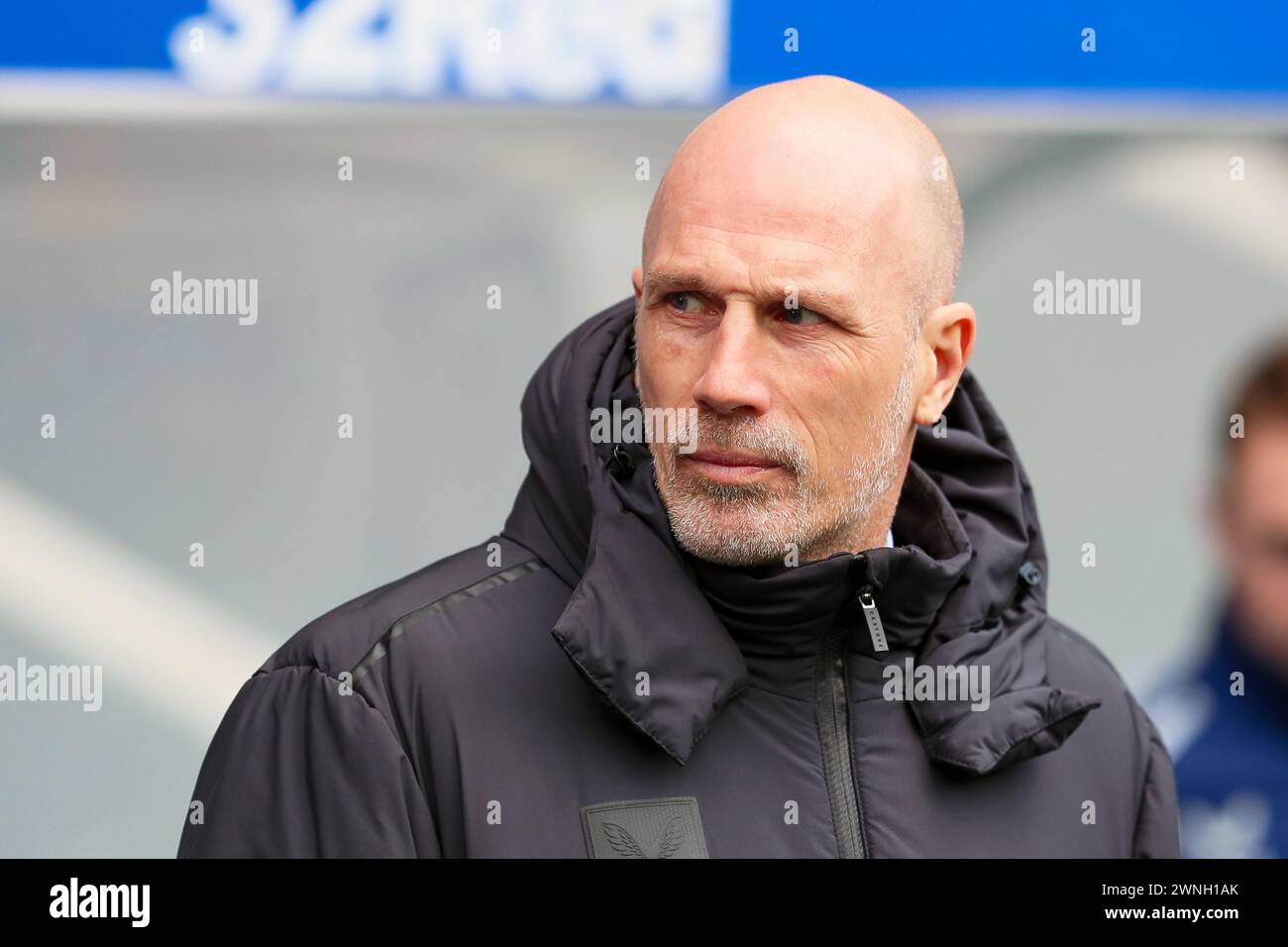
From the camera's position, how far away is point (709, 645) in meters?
1.95

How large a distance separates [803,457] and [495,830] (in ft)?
1.86

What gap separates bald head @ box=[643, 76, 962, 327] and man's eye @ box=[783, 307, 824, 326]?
0.28 feet

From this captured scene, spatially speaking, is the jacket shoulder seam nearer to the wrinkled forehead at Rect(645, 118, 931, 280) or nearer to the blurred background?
the wrinkled forehead at Rect(645, 118, 931, 280)

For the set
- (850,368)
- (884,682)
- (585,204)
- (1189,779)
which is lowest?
(1189,779)

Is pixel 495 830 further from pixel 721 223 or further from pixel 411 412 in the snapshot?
pixel 411 412

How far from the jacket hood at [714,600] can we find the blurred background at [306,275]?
156cm

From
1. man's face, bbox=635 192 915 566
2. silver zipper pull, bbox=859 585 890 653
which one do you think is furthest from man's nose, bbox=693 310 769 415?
silver zipper pull, bbox=859 585 890 653

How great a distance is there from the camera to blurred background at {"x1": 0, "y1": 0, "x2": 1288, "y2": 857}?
3.56 meters

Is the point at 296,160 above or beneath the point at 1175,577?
above

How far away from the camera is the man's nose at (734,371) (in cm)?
189

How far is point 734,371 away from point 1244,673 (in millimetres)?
2351

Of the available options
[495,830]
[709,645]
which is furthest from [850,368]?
[495,830]
